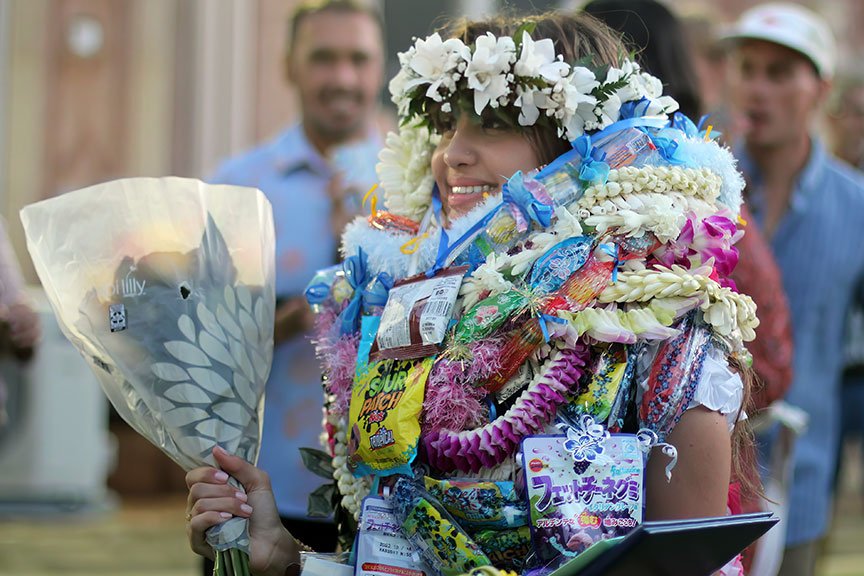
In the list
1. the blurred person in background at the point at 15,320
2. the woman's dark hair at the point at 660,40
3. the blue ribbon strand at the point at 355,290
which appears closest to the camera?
the blue ribbon strand at the point at 355,290

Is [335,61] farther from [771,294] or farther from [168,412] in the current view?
[168,412]

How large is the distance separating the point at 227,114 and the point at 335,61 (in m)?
5.18

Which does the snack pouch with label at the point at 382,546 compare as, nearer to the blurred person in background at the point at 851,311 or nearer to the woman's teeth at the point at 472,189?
the woman's teeth at the point at 472,189

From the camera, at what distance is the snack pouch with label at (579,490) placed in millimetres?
2312

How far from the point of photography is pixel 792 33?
506cm

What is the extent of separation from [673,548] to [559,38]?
3.37ft

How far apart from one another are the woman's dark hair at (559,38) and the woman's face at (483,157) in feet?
0.09

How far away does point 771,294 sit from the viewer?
388 cm

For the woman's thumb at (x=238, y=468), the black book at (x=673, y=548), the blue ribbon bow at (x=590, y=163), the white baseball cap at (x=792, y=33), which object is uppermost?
the white baseball cap at (x=792, y=33)

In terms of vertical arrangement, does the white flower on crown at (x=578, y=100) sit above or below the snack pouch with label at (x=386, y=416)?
above

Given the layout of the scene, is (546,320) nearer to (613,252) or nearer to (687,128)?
(613,252)

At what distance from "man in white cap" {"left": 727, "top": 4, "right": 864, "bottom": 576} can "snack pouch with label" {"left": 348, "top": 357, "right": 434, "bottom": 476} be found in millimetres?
2491

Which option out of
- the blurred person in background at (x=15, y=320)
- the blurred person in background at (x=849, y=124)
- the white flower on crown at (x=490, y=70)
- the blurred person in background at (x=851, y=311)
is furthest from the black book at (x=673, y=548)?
the blurred person in background at (x=849, y=124)

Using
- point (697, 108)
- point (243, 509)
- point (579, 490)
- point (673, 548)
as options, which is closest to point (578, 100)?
point (579, 490)
